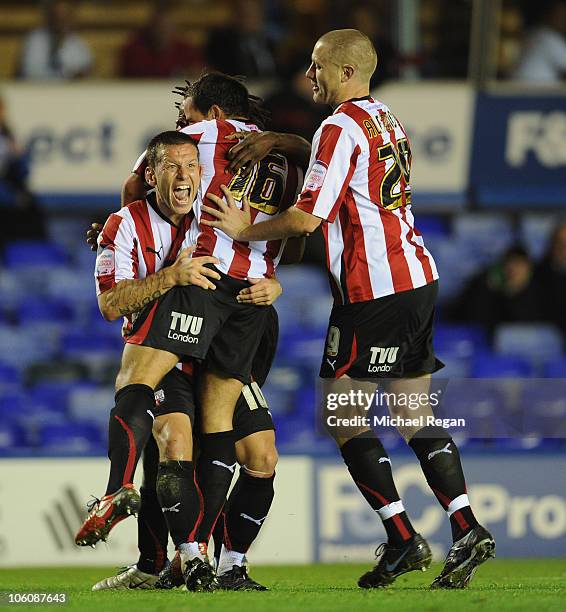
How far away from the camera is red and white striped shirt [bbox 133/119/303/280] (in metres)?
4.80

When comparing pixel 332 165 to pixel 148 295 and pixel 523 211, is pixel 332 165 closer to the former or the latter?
pixel 148 295

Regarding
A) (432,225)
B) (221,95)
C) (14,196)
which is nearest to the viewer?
(221,95)

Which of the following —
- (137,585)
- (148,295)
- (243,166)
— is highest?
(243,166)

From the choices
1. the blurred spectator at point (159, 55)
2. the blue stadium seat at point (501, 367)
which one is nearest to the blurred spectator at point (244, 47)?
the blurred spectator at point (159, 55)

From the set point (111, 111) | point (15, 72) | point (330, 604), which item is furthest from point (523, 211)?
point (330, 604)

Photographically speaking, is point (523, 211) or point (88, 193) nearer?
point (88, 193)

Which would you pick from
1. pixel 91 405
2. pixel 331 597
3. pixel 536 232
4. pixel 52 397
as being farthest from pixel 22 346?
pixel 331 597

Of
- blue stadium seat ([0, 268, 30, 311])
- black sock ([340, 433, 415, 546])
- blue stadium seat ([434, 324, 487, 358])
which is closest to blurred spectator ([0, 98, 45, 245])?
blue stadium seat ([0, 268, 30, 311])

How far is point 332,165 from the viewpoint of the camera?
459cm

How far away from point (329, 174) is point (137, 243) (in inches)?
32.0

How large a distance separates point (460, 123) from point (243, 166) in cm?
610

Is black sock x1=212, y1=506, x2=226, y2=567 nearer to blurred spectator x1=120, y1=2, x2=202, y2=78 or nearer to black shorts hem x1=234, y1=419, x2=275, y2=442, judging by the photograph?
black shorts hem x1=234, y1=419, x2=275, y2=442

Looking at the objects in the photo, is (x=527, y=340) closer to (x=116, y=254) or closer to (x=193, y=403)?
(x=193, y=403)

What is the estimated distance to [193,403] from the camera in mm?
4828
